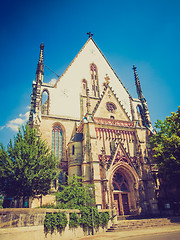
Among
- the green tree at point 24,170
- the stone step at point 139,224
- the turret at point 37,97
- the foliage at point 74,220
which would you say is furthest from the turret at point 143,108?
the foliage at point 74,220

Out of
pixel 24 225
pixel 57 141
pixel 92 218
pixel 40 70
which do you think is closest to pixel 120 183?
pixel 92 218

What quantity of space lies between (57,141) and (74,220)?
13.3m

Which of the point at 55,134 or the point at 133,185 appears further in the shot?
the point at 55,134

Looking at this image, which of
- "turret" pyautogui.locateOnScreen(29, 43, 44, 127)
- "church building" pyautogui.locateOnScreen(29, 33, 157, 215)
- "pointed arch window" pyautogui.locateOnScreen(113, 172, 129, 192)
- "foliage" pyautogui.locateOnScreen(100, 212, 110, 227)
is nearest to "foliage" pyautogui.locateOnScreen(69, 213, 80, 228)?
"foliage" pyautogui.locateOnScreen(100, 212, 110, 227)

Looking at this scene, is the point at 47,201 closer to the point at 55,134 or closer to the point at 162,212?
the point at 55,134

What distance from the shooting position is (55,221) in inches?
481

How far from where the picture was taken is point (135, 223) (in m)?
16.4

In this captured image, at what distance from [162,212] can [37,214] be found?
638 inches

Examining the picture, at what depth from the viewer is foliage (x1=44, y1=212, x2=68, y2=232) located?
11795 mm

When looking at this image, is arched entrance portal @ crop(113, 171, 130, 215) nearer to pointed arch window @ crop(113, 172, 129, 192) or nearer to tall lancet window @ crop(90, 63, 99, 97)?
pointed arch window @ crop(113, 172, 129, 192)

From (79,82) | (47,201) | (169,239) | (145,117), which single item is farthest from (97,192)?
(79,82)

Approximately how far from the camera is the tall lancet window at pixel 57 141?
25.0 metres

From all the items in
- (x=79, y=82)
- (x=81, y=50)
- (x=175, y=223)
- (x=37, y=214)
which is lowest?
(x=175, y=223)

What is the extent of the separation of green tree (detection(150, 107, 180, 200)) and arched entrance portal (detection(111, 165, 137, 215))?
376 centimetres
